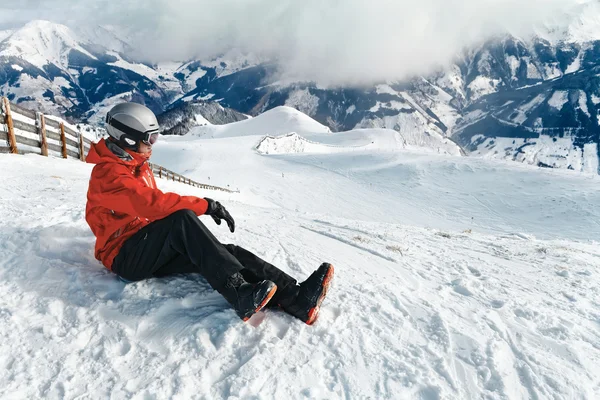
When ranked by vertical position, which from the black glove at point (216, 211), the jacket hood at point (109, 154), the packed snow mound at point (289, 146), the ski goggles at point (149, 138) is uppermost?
the ski goggles at point (149, 138)

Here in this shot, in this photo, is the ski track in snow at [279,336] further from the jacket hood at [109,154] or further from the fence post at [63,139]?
the fence post at [63,139]

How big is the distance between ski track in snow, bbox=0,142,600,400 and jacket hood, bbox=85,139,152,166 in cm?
120

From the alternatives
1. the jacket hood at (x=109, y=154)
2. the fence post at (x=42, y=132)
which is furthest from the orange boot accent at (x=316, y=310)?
the fence post at (x=42, y=132)

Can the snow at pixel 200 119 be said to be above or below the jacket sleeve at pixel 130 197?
above

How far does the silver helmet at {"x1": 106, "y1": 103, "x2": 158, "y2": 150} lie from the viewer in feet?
10.8

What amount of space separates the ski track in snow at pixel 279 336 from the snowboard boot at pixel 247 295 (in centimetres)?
19

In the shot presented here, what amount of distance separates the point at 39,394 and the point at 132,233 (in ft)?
4.81

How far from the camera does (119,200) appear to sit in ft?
10.0

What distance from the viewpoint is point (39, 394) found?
2.20 meters

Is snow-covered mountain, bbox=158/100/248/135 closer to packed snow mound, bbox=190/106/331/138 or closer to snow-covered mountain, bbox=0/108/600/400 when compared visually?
packed snow mound, bbox=190/106/331/138

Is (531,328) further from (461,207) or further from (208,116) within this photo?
(208,116)

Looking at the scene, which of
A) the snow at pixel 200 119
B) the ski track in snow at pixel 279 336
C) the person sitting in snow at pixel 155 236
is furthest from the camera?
the snow at pixel 200 119

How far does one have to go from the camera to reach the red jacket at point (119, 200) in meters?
3.03

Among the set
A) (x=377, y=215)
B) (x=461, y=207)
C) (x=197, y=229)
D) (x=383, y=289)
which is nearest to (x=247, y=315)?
(x=197, y=229)
